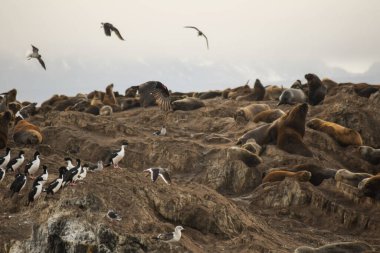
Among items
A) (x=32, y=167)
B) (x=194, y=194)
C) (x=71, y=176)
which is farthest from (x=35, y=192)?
(x=194, y=194)

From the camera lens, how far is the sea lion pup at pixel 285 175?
20.5 metres

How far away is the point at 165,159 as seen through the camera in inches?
926

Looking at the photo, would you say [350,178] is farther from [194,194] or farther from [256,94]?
[256,94]

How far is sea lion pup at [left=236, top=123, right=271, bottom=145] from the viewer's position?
25.0 m

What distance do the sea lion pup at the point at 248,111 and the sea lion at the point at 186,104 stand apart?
8.89 ft

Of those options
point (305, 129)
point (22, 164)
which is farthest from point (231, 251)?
point (305, 129)

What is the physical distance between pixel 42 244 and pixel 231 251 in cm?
375

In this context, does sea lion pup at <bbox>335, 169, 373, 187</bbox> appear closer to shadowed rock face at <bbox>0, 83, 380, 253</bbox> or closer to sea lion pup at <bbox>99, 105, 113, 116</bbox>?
shadowed rock face at <bbox>0, 83, 380, 253</bbox>

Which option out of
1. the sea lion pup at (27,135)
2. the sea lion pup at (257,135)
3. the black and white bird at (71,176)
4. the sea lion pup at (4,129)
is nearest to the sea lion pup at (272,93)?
the sea lion pup at (257,135)

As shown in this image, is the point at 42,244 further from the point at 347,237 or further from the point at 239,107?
the point at 239,107

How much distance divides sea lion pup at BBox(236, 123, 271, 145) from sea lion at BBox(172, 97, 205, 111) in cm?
703

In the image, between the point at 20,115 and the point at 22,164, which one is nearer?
the point at 22,164

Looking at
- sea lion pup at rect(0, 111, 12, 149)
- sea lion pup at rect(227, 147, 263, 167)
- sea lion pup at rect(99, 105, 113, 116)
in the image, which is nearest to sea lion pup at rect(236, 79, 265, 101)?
sea lion pup at rect(99, 105, 113, 116)

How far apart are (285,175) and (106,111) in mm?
15015
